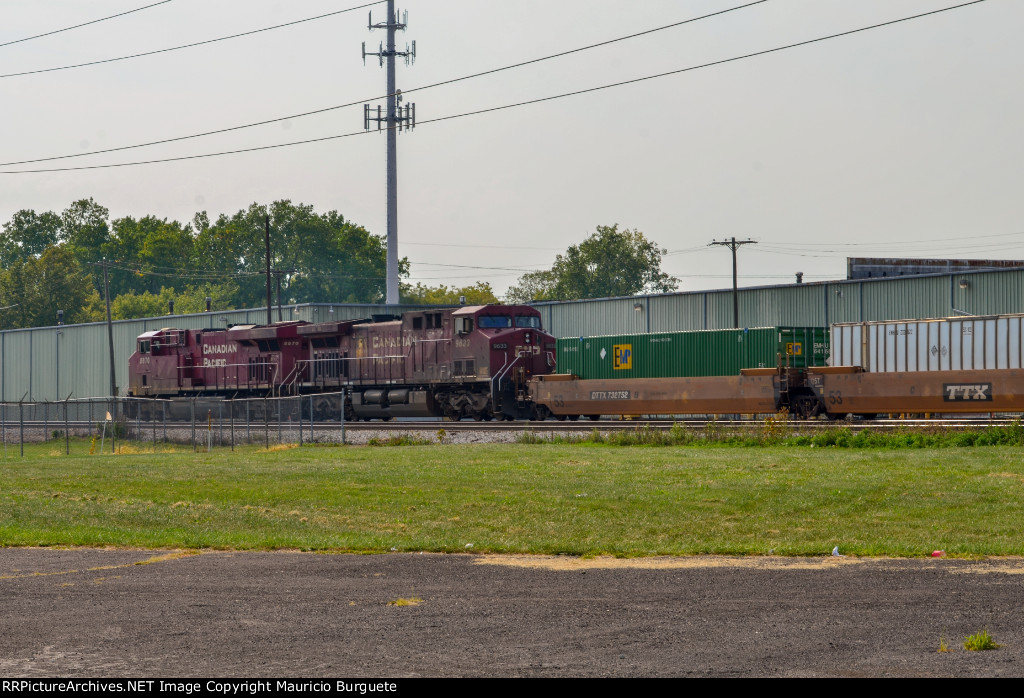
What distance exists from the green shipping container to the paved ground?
2435cm

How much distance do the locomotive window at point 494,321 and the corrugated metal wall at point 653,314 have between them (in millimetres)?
18311

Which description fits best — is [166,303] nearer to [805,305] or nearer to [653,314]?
[653,314]

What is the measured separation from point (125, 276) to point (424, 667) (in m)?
165

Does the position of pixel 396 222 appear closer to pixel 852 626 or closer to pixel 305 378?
pixel 305 378

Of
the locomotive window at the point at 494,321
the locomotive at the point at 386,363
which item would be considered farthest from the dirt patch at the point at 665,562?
the locomotive window at the point at 494,321

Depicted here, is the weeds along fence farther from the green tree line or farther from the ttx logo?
the green tree line

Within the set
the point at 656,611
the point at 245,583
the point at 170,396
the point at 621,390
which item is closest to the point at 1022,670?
the point at 656,611

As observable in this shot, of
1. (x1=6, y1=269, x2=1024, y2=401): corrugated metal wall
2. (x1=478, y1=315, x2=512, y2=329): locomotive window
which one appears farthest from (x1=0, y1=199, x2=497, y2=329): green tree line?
(x1=478, y1=315, x2=512, y2=329): locomotive window

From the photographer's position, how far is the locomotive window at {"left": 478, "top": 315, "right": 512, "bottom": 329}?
40.2 meters

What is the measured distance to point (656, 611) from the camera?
9.64m

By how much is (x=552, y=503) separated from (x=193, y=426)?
17.5 metres

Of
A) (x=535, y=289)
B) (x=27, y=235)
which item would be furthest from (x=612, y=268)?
(x=27, y=235)

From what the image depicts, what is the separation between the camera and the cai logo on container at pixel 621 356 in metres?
39.9

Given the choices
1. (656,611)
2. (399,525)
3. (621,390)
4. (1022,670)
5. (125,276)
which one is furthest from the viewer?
(125,276)
